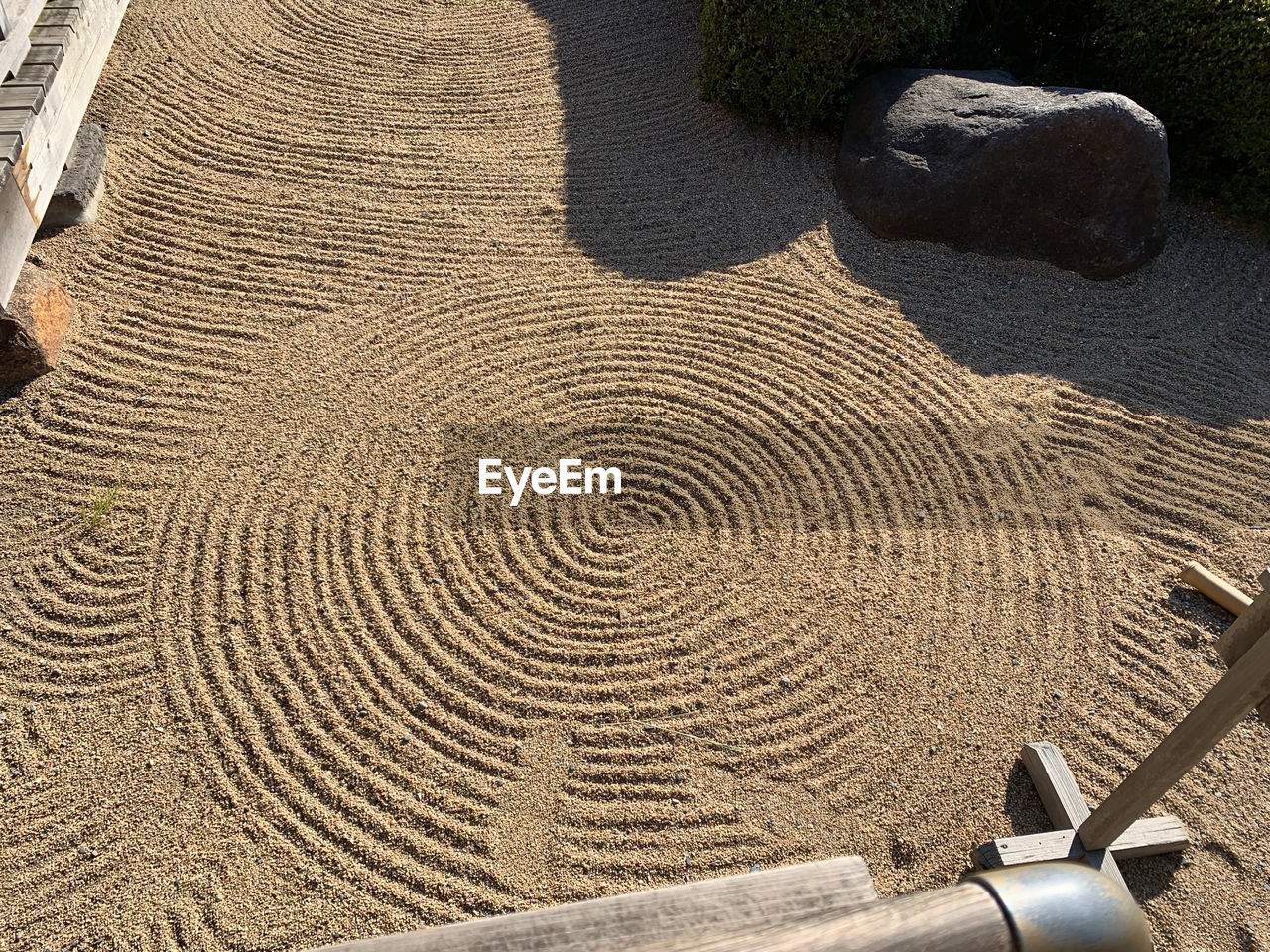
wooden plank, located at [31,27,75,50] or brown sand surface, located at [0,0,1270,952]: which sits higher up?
wooden plank, located at [31,27,75,50]

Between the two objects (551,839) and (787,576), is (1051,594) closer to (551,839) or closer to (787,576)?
(787,576)

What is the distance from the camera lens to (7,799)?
3930 millimetres

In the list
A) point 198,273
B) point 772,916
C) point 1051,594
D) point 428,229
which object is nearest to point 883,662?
point 1051,594

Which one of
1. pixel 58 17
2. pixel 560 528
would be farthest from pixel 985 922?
pixel 58 17

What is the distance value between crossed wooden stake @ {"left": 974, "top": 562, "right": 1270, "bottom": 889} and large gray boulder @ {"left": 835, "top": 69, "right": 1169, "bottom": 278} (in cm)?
365

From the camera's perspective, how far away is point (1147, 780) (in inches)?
137

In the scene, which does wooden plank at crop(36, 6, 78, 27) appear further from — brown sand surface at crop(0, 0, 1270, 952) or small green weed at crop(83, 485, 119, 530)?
small green weed at crop(83, 485, 119, 530)

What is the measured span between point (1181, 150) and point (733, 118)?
3.59 meters

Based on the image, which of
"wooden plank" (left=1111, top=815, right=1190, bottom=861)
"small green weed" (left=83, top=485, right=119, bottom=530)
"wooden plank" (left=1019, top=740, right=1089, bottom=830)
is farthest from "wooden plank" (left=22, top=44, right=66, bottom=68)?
"wooden plank" (left=1111, top=815, right=1190, bottom=861)

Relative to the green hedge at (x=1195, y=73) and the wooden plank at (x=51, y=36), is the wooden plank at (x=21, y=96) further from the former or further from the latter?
the green hedge at (x=1195, y=73)

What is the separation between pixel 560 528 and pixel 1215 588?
338 cm

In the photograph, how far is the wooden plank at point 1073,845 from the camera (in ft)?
12.4

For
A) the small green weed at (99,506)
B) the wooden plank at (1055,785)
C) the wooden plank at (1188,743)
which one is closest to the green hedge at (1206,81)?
the wooden plank at (1055,785)

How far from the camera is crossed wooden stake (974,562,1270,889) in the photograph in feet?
10.1
